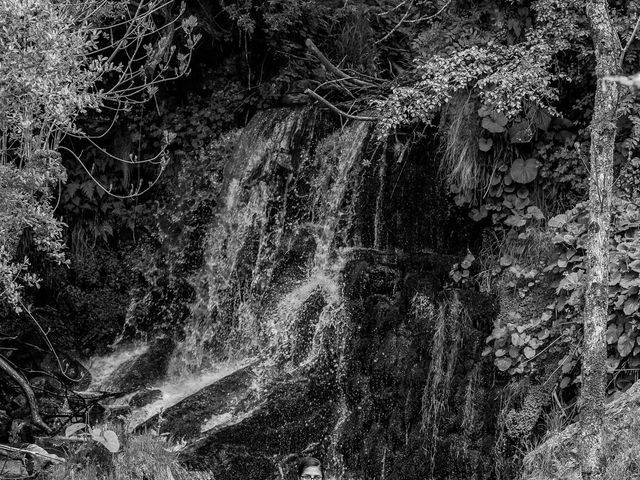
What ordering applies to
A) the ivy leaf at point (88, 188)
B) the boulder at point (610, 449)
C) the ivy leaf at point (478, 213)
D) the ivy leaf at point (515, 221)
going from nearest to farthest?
1. the boulder at point (610, 449)
2. the ivy leaf at point (515, 221)
3. the ivy leaf at point (478, 213)
4. the ivy leaf at point (88, 188)

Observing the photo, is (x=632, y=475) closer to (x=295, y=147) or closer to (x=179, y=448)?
(x=179, y=448)

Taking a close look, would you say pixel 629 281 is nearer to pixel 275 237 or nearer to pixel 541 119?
pixel 541 119

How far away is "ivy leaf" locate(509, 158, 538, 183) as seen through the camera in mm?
8008

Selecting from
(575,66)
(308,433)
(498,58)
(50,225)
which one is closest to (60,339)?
(50,225)

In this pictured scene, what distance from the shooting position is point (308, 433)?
688 centimetres

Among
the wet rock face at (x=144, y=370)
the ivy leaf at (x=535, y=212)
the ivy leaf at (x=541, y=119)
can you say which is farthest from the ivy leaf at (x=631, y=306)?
the wet rock face at (x=144, y=370)

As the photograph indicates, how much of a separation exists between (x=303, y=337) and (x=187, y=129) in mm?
4043

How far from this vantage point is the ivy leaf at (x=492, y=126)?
7.98 metres

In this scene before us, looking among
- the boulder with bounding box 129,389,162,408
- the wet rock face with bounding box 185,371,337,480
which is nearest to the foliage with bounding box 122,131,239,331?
the boulder with bounding box 129,389,162,408

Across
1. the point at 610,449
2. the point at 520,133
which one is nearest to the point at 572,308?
the point at 610,449

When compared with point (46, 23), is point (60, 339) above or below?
below

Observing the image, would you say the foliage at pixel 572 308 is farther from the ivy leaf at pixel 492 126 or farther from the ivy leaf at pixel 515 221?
the ivy leaf at pixel 492 126

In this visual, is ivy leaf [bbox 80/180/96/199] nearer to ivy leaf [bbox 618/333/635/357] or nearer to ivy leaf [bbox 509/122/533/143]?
ivy leaf [bbox 509/122/533/143]

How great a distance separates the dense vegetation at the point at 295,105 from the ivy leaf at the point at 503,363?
11 millimetres
